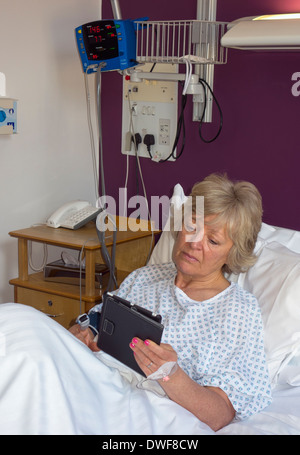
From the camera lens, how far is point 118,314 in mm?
1695

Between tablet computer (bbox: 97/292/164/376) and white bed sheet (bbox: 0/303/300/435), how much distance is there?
0.05 m

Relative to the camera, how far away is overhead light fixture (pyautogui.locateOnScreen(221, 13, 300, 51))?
189cm

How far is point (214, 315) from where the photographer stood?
1835 mm

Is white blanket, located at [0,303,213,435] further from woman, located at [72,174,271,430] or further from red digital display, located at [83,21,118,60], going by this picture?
red digital display, located at [83,21,118,60]

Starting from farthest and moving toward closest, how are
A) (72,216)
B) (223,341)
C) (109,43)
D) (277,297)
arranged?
(72,216)
(109,43)
(277,297)
(223,341)

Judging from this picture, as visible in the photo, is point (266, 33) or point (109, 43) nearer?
point (266, 33)

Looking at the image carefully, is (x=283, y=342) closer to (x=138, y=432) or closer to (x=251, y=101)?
(x=138, y=432)

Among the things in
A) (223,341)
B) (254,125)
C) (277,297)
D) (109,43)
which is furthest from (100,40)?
(223,341)

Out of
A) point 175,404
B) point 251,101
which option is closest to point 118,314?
point 175,404

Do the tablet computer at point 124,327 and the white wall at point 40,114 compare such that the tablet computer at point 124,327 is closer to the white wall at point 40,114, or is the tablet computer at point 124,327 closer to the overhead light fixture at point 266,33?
the overhead light fixture at point 266,33

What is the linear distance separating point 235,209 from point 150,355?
20.5 inches

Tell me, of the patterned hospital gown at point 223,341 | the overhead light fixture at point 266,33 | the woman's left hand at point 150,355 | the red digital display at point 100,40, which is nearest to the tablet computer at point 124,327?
the woman's left hand at point 150,355

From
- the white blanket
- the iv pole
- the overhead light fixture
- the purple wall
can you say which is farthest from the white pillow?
the iv pole

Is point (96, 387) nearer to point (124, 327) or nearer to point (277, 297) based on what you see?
point (124, 327)
